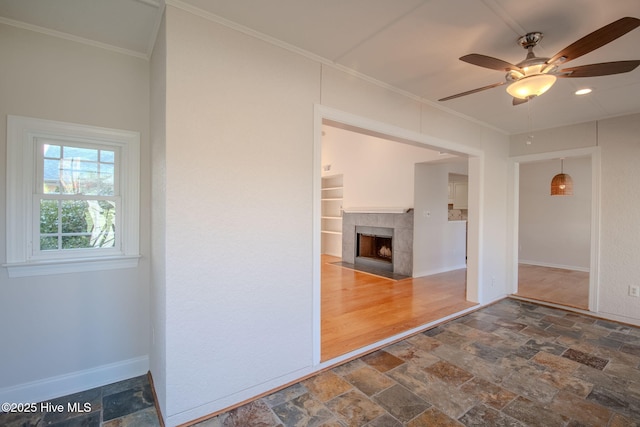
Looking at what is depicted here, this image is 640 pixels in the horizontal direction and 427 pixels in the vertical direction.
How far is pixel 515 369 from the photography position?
2564mm

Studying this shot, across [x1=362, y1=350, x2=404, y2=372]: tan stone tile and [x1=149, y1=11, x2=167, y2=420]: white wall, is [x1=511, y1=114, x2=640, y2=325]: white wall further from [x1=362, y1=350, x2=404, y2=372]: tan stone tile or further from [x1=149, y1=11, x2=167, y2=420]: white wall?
[x1=149, y1=11, x2=167, y2=420]: white wall

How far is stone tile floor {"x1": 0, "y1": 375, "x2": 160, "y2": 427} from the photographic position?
6.22 feet

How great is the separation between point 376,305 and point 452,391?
1.88 m

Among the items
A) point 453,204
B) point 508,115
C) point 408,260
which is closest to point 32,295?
point 508,115

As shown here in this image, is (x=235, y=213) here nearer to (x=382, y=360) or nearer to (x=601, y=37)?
(x=382, y=360)

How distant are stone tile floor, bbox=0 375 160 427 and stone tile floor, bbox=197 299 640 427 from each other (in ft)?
1.64

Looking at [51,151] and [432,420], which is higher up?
[51,151]

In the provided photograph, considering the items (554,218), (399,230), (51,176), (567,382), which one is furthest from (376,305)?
(554,218)

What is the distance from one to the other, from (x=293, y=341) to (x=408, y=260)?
13.7 feet

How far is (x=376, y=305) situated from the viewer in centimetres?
411

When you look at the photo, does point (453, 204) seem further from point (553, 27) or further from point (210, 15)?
point (210, 15)

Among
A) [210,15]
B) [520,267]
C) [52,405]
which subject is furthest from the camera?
[520,267]

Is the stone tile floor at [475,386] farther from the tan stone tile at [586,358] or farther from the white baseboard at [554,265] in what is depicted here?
the white baseboard at [554,265]

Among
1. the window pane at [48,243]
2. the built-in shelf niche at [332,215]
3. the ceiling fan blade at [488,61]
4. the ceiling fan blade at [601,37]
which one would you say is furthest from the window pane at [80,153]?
the built-in shelf niche at [332,215]
